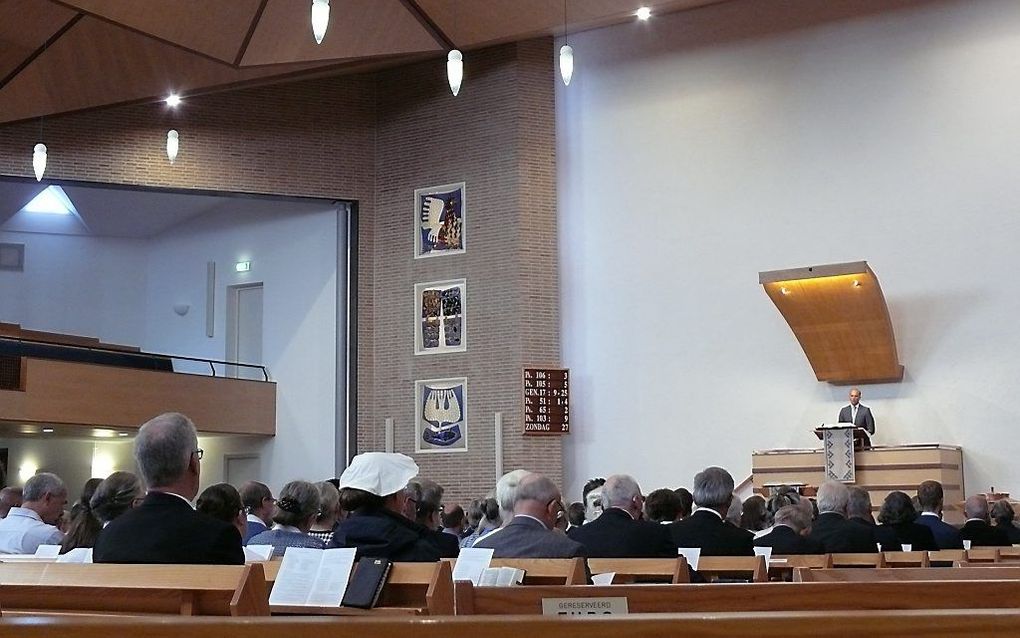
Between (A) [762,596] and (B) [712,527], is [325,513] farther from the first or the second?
(A) [762,596]

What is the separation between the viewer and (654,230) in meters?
15.7

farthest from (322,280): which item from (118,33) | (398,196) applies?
(118,33)

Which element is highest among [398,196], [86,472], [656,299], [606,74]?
[606,74]

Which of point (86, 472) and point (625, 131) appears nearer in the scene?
point (625, 131)

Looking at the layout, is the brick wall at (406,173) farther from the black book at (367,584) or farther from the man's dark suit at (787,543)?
the black book at (367,584)

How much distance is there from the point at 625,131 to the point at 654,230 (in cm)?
137

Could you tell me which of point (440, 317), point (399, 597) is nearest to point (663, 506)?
point (399, 597)

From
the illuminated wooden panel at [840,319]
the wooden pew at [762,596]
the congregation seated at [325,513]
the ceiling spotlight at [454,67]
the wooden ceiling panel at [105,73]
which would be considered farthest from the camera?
the wooden ceiling panel at [105,73]

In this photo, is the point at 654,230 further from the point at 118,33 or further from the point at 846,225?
the point at 118,33

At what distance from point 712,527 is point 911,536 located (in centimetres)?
240

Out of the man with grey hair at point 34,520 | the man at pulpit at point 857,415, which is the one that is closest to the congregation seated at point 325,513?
the man with grey hair at point 34,520

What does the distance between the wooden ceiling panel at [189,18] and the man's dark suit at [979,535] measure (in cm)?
883

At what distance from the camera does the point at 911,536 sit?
7.92 metres

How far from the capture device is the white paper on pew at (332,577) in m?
3.16
